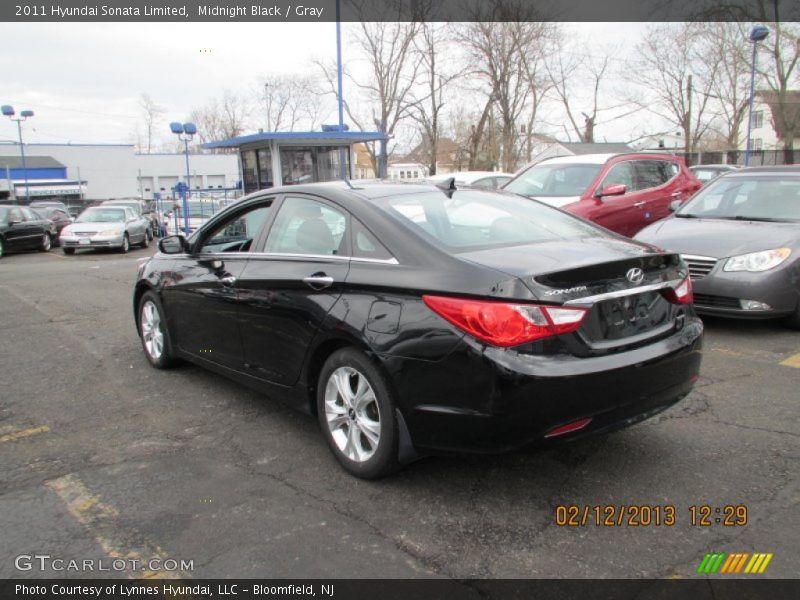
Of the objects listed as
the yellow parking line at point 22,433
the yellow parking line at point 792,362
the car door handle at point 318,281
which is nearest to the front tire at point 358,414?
the car door handle at point 318,281

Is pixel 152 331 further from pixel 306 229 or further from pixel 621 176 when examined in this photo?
pixel 621 176

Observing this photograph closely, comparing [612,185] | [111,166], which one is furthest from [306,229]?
[111,166]

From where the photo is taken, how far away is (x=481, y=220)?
12.1 ft

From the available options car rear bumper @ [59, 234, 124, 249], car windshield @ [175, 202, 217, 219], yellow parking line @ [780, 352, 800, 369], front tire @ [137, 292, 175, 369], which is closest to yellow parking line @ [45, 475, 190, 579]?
front tire @ [137, 292, 175, 369]

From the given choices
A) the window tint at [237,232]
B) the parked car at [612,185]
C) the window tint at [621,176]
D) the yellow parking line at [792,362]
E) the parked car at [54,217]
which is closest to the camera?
the window tint at [237,232]

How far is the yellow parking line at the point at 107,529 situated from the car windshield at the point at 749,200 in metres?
6.55

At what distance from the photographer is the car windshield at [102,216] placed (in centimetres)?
1942

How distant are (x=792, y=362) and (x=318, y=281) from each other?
13.4ft

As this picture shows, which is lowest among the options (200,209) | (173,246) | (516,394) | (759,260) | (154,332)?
(154,332)

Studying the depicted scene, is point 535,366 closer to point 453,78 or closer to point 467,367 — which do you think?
point 467,367

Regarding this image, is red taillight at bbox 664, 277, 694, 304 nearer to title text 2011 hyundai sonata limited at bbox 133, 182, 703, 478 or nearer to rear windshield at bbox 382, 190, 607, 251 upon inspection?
title text 2011 hyundai sonata limited at bbox 133, 182, 703, 478

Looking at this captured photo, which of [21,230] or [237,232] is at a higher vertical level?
[21,230]

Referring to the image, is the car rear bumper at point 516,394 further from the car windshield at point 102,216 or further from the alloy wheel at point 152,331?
the car windshield at point 102,216
